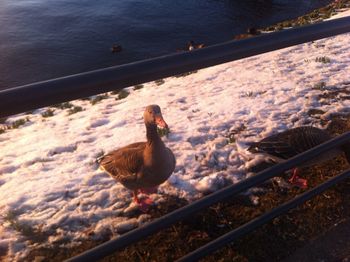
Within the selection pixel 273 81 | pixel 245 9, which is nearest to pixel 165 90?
pixel 273 81

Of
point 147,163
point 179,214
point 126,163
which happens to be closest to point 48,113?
point 126,163

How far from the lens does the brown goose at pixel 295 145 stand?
4.27 m

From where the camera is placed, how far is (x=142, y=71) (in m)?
1.74

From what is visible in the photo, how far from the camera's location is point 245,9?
73.6 ft

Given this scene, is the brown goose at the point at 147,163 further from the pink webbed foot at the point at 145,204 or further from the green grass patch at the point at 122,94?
the green grass patch at the point at 122,94

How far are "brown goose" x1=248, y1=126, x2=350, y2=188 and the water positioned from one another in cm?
1188

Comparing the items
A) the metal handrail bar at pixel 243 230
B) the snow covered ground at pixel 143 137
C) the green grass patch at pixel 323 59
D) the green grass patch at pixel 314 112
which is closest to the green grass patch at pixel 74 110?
the snow covered ground at pixel 143 137

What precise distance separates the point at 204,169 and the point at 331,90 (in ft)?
10.9

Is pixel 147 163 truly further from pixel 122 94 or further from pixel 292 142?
pixel 122 94

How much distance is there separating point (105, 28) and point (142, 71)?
1842 cm

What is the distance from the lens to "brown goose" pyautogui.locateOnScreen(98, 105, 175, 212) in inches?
154

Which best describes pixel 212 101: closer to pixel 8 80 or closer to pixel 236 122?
pixel 236 122

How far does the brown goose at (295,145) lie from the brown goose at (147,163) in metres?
1.14

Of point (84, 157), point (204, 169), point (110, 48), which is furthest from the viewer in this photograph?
point (110, 48)
